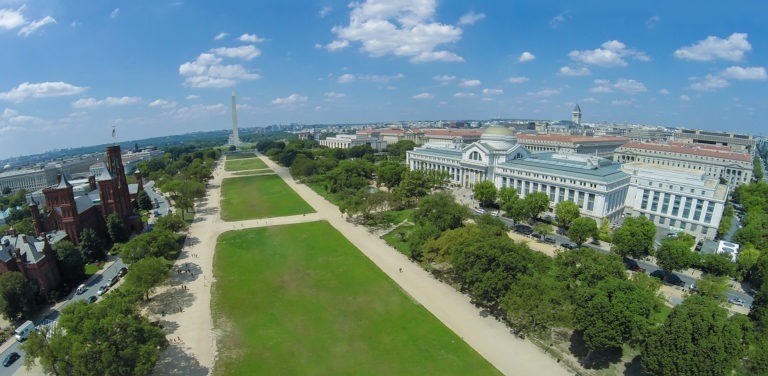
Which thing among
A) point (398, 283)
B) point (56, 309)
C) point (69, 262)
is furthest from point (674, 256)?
point (69, 262)

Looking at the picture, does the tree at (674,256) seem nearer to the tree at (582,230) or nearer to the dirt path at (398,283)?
the tree at (582,230)

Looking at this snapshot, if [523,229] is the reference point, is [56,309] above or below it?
below

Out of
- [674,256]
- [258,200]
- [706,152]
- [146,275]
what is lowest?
[258,200]

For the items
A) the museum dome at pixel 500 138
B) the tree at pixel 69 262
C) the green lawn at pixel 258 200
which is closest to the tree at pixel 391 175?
the green lawn at pixel 258 200

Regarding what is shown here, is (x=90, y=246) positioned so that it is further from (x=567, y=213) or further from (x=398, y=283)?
(x=567, y=213)

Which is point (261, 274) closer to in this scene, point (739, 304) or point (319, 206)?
point (319, 206)

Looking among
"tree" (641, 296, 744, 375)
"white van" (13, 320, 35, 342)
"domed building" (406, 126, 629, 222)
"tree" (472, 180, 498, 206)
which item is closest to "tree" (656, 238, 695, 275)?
"tree" (641, 296, 744, 375)

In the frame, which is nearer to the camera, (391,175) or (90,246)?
(90,246)

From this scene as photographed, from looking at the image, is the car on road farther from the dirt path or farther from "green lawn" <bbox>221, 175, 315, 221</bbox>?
"green lawn" <bbox>221, 175, 315, 221</bbox>
